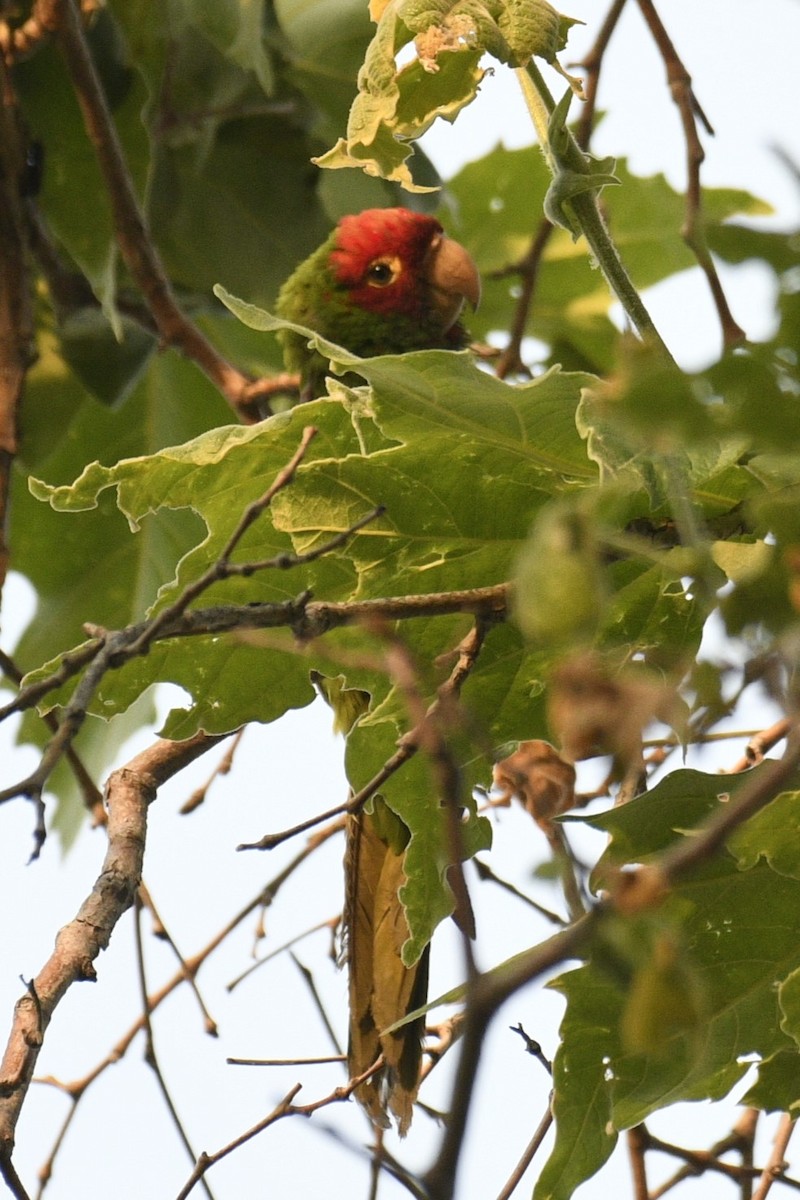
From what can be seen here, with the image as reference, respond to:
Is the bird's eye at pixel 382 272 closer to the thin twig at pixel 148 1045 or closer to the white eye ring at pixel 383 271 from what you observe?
the white eye ring at pixel 383 271

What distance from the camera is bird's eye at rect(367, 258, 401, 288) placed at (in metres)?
2.45

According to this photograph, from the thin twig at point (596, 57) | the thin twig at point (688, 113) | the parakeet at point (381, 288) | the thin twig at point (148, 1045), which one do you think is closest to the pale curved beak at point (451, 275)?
the parakeet at point (381, 288)

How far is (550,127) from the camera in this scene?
87 centimetres

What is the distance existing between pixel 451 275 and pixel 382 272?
168mm

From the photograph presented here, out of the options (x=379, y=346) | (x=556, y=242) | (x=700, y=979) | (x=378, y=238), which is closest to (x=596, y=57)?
(x=556, y=242)

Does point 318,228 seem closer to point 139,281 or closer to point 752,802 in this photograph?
point 139,281

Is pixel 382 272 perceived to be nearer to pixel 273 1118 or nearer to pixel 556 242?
pixel 556 242

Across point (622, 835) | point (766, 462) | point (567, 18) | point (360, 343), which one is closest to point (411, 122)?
point (567, 18)

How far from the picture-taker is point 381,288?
2502 millimetres

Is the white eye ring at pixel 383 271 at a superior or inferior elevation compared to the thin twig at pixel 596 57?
superior

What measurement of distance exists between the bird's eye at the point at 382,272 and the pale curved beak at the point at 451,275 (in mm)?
74

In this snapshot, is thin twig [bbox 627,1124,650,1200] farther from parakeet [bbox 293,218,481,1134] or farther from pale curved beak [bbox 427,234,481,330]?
pale curved beak [bbox 427,234,481,330]

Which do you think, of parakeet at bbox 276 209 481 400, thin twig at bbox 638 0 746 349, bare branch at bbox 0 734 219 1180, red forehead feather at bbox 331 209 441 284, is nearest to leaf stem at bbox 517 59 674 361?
bare branch at bbox 0 734 219 1180

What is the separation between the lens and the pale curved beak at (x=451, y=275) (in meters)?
2.36
